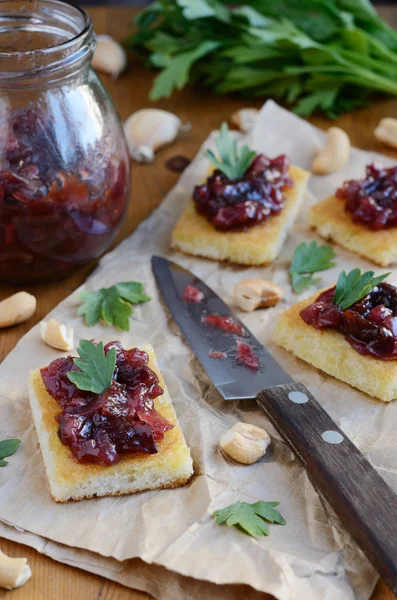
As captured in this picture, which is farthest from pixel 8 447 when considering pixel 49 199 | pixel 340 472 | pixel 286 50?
pixel 286 50

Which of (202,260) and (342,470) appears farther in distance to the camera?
(202,260)

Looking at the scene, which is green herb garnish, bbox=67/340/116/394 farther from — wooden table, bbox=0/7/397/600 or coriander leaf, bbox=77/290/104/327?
coriander leaf, bbox=77/290/104/327

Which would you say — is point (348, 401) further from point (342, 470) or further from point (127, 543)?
point (127, 543)

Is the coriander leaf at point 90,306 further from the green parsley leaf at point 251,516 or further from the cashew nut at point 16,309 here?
the green parsley leaf at point 251,516

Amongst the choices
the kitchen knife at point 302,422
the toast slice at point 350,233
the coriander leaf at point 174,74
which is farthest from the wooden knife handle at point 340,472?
the coriander leaf at point 174,74

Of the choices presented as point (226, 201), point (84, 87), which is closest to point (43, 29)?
point (84, 87)
